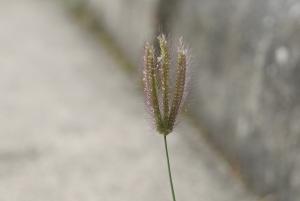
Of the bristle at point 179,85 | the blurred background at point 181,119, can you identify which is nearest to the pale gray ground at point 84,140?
the blurred background at point 181,119

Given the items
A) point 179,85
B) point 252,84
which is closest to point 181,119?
point 252,84

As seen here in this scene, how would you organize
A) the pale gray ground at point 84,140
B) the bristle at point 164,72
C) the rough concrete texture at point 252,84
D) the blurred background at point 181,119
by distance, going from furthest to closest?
the pale gray ground at point 84,140 → the blurred background at point 181,119 → the rough concrete texture at point 252,84 → the bristle at point 164,72

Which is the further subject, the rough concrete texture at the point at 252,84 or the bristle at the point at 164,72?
the rough concrete texture at the point at 252,84

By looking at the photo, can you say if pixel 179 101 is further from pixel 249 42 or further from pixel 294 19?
pixel 249 42

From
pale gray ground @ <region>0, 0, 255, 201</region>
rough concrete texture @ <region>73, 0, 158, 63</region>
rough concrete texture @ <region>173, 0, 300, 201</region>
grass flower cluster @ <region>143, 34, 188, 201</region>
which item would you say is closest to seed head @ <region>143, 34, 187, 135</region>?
grass flower cluster @ <region>143, 34, 188, 201</region>

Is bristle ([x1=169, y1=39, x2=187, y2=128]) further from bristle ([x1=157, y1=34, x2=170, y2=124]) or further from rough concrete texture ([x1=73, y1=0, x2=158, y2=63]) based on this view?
rough concrete texture ([x1=73, y1=0, x2=158, y2=63])

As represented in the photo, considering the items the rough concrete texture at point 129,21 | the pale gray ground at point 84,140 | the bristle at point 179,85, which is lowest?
the pale gray ground at point 84,140

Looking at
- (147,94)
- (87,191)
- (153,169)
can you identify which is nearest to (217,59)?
(153,169)

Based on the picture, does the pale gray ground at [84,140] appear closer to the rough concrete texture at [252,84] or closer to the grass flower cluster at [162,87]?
the rough concrete texture at [252,84]
